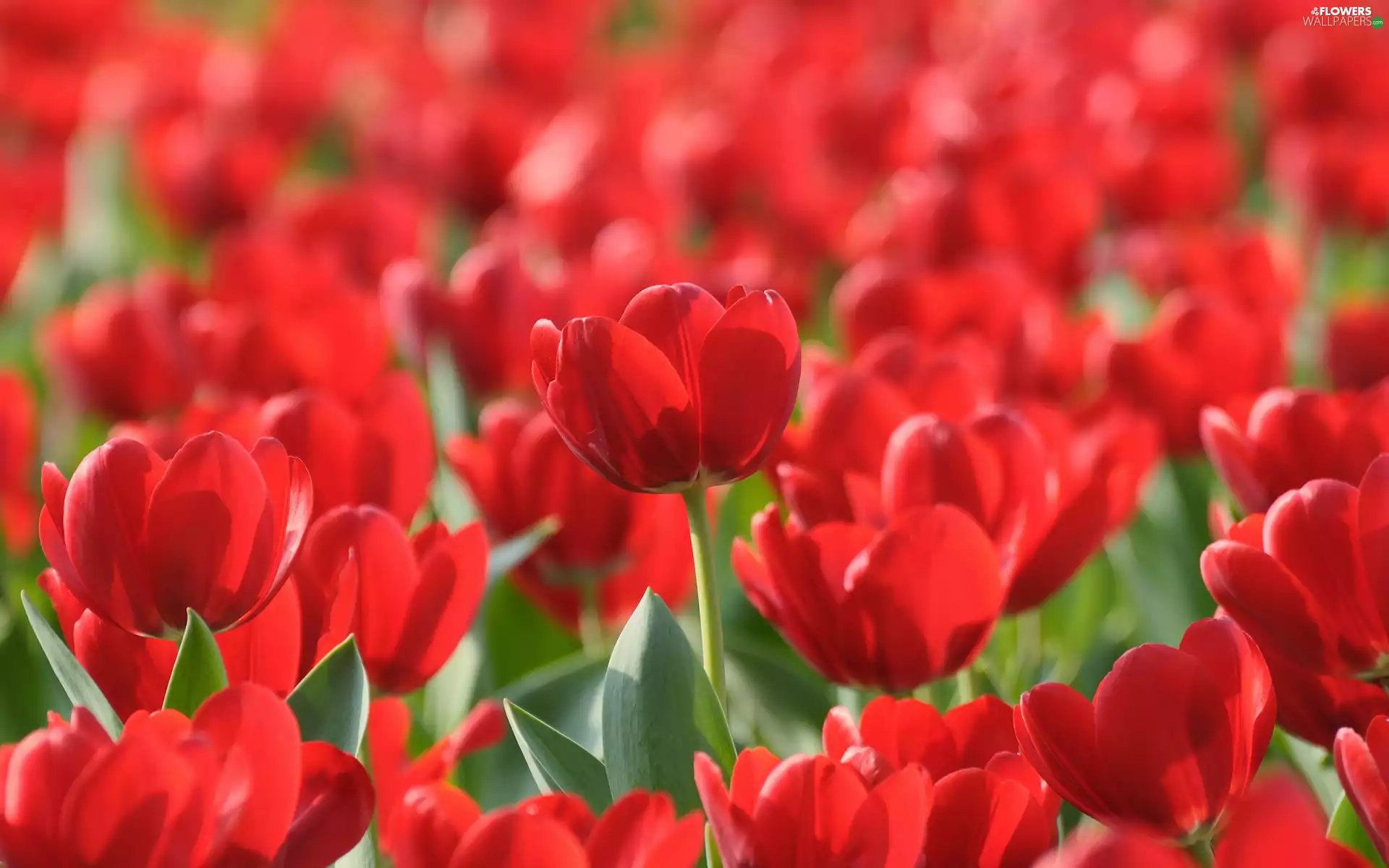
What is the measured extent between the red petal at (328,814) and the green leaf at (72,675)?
13 cm

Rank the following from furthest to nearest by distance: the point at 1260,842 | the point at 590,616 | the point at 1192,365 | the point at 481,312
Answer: the point at 481,312
the point at 1192,365
the point at 590,616
the point at 1260,842

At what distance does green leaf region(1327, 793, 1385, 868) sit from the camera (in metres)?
0.63

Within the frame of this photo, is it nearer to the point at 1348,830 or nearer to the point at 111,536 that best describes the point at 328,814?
the point at 111,536

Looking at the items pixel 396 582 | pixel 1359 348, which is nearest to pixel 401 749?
pixel 396 582

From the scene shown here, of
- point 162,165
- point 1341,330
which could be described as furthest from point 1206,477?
point 162,165

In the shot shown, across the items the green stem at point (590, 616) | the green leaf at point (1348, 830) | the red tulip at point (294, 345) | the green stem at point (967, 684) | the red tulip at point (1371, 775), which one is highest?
the red tulip at point (1371, 775)

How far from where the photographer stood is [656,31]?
421 centimetres

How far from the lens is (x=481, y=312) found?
1.23 m

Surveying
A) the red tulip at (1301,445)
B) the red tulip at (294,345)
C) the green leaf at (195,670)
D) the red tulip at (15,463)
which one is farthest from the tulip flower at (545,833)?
the red tulip at (15,463)

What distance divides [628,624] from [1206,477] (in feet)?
2.24

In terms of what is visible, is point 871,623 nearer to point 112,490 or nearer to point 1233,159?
point 112,490

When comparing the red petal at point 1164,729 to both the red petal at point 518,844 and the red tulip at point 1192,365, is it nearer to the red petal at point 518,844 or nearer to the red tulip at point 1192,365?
the red petal at point 518,844

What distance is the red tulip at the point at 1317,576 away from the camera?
605 mm

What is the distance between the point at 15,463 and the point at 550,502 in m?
0.48
